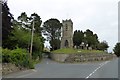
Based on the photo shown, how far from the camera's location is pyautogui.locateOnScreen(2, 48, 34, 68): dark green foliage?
105 ft

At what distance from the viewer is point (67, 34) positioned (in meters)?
113

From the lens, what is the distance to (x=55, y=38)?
414ft

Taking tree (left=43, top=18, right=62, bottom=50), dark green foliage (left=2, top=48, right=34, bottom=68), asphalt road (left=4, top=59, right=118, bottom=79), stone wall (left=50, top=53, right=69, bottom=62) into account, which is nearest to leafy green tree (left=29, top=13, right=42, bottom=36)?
stone wall (left=50, top=53, right=69, bottom=62)

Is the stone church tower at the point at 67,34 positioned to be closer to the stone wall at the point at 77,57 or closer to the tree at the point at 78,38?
the tree at the point at 78,38

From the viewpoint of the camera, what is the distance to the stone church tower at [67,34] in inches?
4409

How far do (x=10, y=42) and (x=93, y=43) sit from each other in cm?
7880

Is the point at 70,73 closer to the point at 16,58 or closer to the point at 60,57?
the point at 16,58

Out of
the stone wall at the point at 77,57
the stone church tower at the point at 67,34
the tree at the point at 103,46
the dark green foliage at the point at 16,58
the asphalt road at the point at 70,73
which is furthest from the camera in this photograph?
the tree at the point at 103,46

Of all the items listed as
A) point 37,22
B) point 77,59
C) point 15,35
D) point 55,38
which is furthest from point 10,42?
point 55,38

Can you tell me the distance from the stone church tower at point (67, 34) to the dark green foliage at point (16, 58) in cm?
7304

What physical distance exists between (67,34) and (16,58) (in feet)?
256

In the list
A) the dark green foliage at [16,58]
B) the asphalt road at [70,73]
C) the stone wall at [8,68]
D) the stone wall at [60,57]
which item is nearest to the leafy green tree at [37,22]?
the stone wall at [60,57]

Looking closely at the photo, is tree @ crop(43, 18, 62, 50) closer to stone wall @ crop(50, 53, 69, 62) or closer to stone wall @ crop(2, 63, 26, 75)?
stone wall @ crop(50, 53, 69, 62)

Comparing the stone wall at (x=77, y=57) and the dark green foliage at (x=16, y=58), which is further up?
the dark green foliage at (x=16, y=58)
